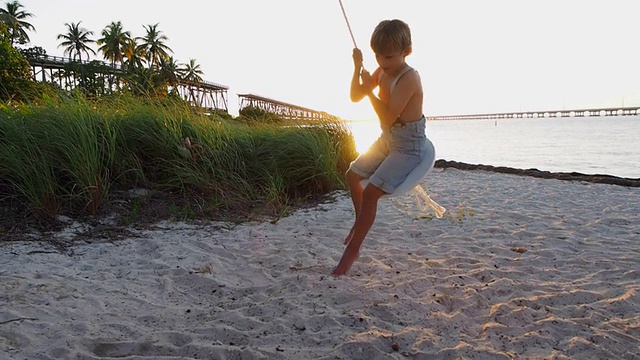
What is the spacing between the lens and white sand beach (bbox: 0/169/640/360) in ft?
7.84

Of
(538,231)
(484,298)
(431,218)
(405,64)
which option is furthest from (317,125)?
(484,298)

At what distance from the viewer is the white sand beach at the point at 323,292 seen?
2.39m

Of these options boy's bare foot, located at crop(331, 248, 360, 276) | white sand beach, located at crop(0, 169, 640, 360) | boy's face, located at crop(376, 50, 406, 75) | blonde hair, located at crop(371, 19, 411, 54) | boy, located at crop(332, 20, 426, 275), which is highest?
blonde hair, located at crop(371, 19, 411, 54)

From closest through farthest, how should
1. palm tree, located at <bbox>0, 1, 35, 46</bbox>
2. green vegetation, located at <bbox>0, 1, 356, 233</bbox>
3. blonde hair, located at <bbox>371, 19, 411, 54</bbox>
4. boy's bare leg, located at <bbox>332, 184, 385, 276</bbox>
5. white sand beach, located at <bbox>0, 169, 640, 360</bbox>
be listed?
white sand beach, located at <bbox>0, 169, 640, 360</bbox> → blonde hair, located at <bbox>371, 19, 411, 54</bbox> → boy's bare leg, located at <bbox>332, 184, 385, 276</bbox> → green vegetation, located at <bbox>0, 1, 356, 233</bbox> → palm tree, located at <bbox>0, 1, 35, 46</bbox>

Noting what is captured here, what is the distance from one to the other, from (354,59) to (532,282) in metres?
2.14

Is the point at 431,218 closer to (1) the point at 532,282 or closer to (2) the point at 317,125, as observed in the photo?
(1) the point at 532,282

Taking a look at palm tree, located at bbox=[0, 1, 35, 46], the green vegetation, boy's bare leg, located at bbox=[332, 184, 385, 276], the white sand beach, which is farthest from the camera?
palm tree, located at bbox=[0, 1, 35, 46]

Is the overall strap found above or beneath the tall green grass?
above

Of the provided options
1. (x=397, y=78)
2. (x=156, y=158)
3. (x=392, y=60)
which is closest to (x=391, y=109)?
(x=397, y=78)

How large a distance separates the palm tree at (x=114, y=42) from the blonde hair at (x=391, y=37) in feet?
178

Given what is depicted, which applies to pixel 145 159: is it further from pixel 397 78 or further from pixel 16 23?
pixel 16 23

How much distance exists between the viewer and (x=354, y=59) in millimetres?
3363

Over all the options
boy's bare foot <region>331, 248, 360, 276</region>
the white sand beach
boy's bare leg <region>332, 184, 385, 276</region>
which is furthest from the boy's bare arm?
the white sand beach

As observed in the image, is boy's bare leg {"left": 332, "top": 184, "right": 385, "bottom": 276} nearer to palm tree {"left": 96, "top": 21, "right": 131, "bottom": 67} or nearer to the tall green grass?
the tall green grass
